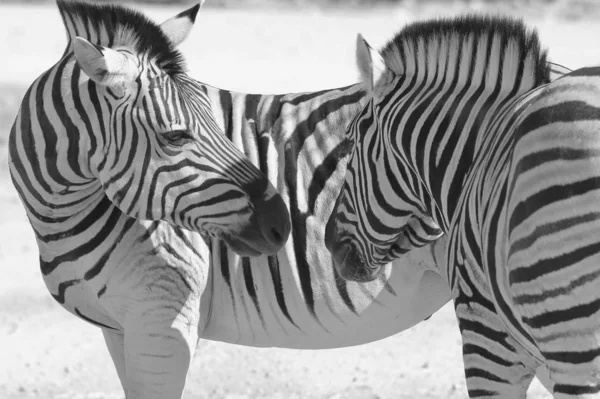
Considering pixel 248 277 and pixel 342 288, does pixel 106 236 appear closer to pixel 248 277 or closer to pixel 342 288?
pixel 248 277

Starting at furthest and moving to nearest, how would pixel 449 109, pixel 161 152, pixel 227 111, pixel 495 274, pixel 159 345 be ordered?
pixel 227 111
pixel 159 345
pixel 161 152
pixel 449 109
pixel 495 274

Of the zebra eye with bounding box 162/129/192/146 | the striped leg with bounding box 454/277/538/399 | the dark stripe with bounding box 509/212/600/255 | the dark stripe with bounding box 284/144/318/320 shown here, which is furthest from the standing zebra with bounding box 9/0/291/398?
the dark stripe with bounding box 509/212/600/255

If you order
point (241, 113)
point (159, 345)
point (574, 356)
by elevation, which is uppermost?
point (241, 113)

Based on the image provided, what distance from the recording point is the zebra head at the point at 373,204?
354 cm

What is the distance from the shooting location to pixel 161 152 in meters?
3.64

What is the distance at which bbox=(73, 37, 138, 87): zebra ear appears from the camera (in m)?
3.47

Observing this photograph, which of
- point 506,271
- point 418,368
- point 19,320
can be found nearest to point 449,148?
point 506,271

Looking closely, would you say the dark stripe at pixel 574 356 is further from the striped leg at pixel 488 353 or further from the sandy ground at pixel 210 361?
the sandy ground at pixel 210 361

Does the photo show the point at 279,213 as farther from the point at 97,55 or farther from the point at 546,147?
the point at 546,147

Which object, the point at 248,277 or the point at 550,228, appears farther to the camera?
the point at 248,277

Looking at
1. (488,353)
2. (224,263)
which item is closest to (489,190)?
(488,353)

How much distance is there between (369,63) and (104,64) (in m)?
1.02

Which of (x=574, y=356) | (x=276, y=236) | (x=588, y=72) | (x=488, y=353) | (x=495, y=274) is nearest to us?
(x=574, y=356)

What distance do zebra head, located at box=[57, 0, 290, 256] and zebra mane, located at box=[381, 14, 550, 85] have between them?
2.55ft
